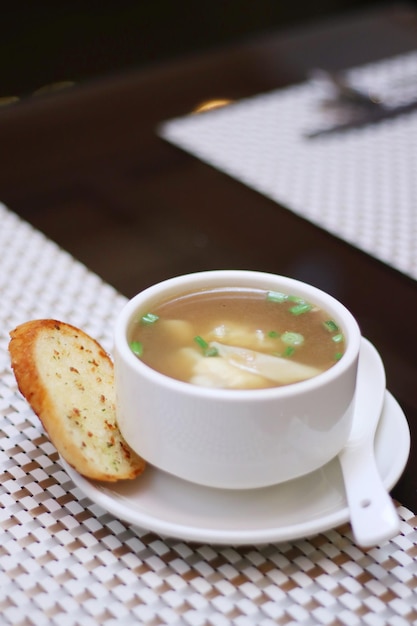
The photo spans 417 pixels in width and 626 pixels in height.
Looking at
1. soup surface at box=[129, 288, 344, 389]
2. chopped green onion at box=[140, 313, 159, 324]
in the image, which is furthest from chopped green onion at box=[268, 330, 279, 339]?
chopped green onion at box=[140, 313, 159, 324]

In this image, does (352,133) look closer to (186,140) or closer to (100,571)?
(186,140)

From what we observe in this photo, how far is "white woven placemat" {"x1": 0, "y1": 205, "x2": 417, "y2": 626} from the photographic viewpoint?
0.73 meters

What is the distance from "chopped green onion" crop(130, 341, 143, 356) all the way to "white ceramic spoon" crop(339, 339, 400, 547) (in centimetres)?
21

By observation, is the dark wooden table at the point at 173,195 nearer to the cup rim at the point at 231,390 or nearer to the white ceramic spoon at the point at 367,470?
the white ceramic spoon at the point at 367,470

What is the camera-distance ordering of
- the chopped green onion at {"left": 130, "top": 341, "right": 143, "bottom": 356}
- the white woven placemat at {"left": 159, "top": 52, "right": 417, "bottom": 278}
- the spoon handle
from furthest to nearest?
the white woven placemat at {"left": 159, "top": 52, "right": 417, "bottom": 278}
the chopped green onion at {"left": 130, "top": 341, "right": 143, "bottom": 356}
the spoon handle

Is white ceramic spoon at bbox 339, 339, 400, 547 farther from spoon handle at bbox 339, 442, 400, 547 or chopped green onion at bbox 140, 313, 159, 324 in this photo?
chopped green onion at bbox 140, 313, 159, 324

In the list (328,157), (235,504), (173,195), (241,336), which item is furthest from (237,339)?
(328,157)

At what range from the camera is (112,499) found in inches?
31.1

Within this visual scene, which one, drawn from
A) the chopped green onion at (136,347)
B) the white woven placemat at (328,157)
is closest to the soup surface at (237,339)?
the chopped green onion at (136,347)

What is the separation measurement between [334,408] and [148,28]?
135 inches

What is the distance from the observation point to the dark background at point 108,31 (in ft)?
12.1

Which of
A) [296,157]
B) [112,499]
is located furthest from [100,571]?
[296,157]

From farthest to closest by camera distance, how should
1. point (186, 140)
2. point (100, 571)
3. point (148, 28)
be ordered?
point (148, 28) < point (186, 140) < point (100, 571)

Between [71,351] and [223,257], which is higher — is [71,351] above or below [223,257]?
above
